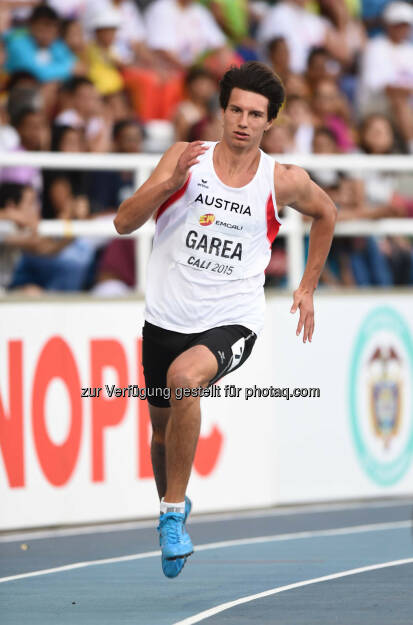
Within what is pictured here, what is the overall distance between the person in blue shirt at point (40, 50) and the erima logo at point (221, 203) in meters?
6.19

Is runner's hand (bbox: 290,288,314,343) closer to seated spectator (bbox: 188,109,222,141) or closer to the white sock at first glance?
the white sock

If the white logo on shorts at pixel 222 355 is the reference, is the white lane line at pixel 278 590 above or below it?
below

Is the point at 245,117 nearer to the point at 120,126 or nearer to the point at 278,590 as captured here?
the point at 278,590

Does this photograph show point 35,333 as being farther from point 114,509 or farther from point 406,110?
point 406,110

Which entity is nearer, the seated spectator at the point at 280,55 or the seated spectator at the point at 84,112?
the seated spectator at the point at 84,112

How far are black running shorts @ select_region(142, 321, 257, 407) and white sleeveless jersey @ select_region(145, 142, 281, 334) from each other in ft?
0.17

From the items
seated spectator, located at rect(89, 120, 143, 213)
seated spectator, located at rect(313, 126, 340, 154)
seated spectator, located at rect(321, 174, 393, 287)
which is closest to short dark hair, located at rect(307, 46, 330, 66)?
seated spectator, located at rect(313, 126, 340, 154)

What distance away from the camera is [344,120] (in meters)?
15.5

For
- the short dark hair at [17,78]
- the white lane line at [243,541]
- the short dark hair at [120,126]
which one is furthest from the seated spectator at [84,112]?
the white lane line at [243,541]

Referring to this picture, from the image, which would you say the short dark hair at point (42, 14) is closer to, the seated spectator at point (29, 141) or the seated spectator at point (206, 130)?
the seated spectator at point (29, 141)

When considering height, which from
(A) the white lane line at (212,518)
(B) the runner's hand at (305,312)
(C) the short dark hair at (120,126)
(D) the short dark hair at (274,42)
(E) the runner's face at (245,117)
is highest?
(E) the runner's face at (245,117)

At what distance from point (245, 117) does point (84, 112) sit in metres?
5.64

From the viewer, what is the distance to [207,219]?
7707mm

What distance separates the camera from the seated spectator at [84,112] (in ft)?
42.3
